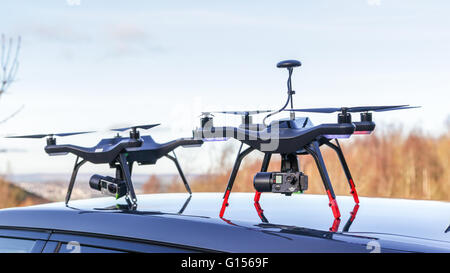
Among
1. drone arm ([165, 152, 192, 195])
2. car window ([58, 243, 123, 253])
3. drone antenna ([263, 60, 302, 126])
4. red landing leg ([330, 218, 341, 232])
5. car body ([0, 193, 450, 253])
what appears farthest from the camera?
drone arm ([165, 152, 192, 195])

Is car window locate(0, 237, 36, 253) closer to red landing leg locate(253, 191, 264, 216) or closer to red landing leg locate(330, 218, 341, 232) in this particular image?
red landing leg locate(253, 191, 264, 216)

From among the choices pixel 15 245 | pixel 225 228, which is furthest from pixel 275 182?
pixel 15 245

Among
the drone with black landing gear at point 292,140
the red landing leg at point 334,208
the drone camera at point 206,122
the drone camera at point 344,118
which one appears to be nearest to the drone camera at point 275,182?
the drone with black landing gear at point 292,140

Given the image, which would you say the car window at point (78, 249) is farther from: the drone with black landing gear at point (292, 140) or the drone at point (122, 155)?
the drone at point (122, 155)

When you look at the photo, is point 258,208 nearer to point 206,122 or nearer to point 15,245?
point 206,122

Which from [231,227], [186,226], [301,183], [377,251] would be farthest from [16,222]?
[377,251]

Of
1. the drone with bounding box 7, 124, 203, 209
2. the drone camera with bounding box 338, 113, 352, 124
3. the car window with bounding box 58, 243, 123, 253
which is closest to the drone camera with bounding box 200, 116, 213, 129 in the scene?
the drone with bounding box 7, 124, 203, 209

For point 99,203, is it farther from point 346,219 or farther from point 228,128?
point 346,219
